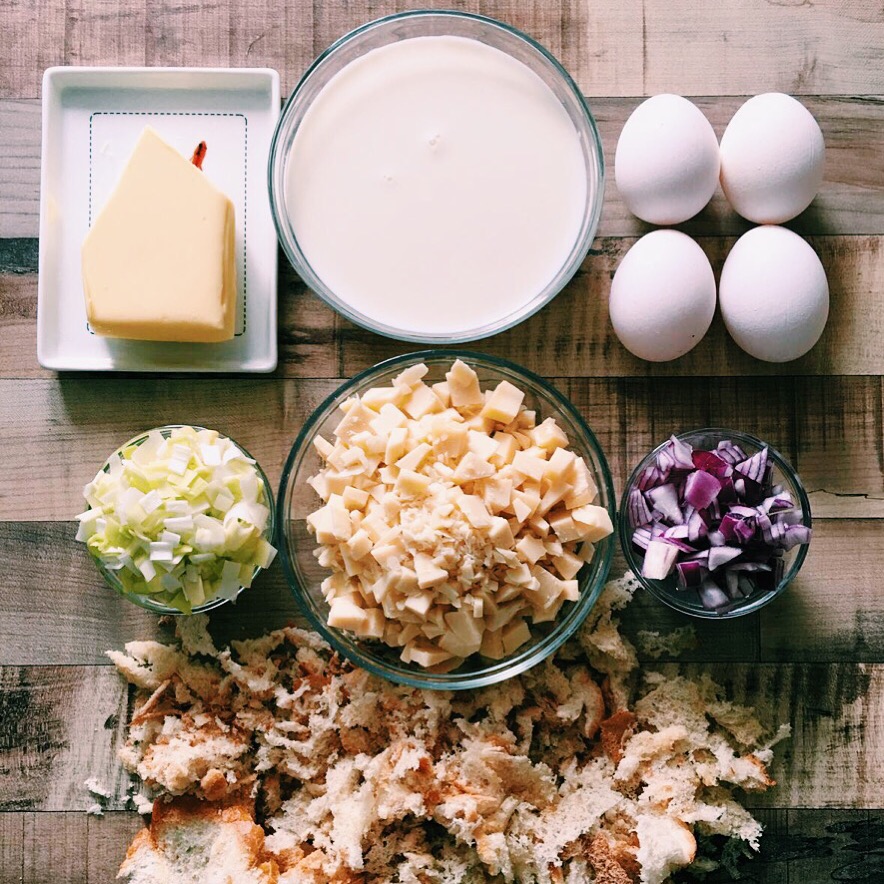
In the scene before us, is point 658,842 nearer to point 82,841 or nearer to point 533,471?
point 533,471

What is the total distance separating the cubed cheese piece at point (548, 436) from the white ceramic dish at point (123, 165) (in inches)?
16.9

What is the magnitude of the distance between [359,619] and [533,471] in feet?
1.03

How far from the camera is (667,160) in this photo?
48.8 inches

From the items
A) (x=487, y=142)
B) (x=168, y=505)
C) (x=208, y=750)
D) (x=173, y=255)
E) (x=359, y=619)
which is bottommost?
(x=208, y=750)

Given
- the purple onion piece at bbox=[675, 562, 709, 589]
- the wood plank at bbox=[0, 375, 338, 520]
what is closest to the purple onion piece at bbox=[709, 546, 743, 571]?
the purple onion piece at bbox=[675, 562, 709, 589]

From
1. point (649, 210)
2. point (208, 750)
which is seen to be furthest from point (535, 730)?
point (649, 210)

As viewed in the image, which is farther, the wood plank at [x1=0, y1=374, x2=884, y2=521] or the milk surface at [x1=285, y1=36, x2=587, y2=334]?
the wood plank at [x1=0, y1=374, x2=884, y2=521]

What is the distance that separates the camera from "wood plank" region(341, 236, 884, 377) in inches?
54.6

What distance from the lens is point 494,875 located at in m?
1.30

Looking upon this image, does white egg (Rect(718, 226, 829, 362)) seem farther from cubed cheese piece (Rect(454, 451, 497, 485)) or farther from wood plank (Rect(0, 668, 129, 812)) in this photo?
wood plank (Rect(0, 668, 129, 812))

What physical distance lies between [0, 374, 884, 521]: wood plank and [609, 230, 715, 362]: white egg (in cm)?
12

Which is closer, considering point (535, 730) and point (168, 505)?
point (168, 505)

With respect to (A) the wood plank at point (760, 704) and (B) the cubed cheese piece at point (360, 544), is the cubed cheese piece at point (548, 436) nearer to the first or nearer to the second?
(B) the cubed cheese piece at point (360, 544)

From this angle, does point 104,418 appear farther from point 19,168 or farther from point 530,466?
point 530,466
